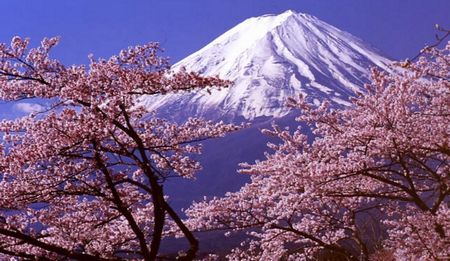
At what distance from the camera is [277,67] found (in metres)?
166

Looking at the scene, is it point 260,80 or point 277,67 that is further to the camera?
point 277,67

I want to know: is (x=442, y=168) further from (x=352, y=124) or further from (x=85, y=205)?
(x=85, y=205)

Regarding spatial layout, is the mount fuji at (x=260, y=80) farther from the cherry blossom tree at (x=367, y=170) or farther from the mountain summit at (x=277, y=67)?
the cherry blossom tree at (x=367, y=170)

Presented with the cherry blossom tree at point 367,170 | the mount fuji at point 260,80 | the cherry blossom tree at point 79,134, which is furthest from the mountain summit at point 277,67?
the cherry blossom tree at point 79,134

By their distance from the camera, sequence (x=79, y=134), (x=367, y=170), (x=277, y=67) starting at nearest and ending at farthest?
(x=79, y=134) < (x=367, y=170) < (x=277, y=67)

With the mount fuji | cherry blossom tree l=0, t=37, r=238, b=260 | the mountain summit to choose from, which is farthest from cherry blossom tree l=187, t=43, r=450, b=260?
the mountain summit

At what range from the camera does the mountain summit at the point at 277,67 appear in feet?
501

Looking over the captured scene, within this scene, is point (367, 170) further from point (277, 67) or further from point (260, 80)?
point (277, 67)

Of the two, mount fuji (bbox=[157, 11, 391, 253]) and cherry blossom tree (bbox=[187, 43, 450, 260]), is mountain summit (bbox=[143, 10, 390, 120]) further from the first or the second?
cherry blossom tree (bbox=[187, 43, 450, 260])

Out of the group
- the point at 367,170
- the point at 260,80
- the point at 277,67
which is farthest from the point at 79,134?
the point at 277,67

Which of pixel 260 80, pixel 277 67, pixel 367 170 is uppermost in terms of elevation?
pixel 277 67

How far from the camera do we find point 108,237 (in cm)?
805

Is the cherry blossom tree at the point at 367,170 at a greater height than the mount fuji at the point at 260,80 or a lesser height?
lesser

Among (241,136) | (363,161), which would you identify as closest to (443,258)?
(363,161)
